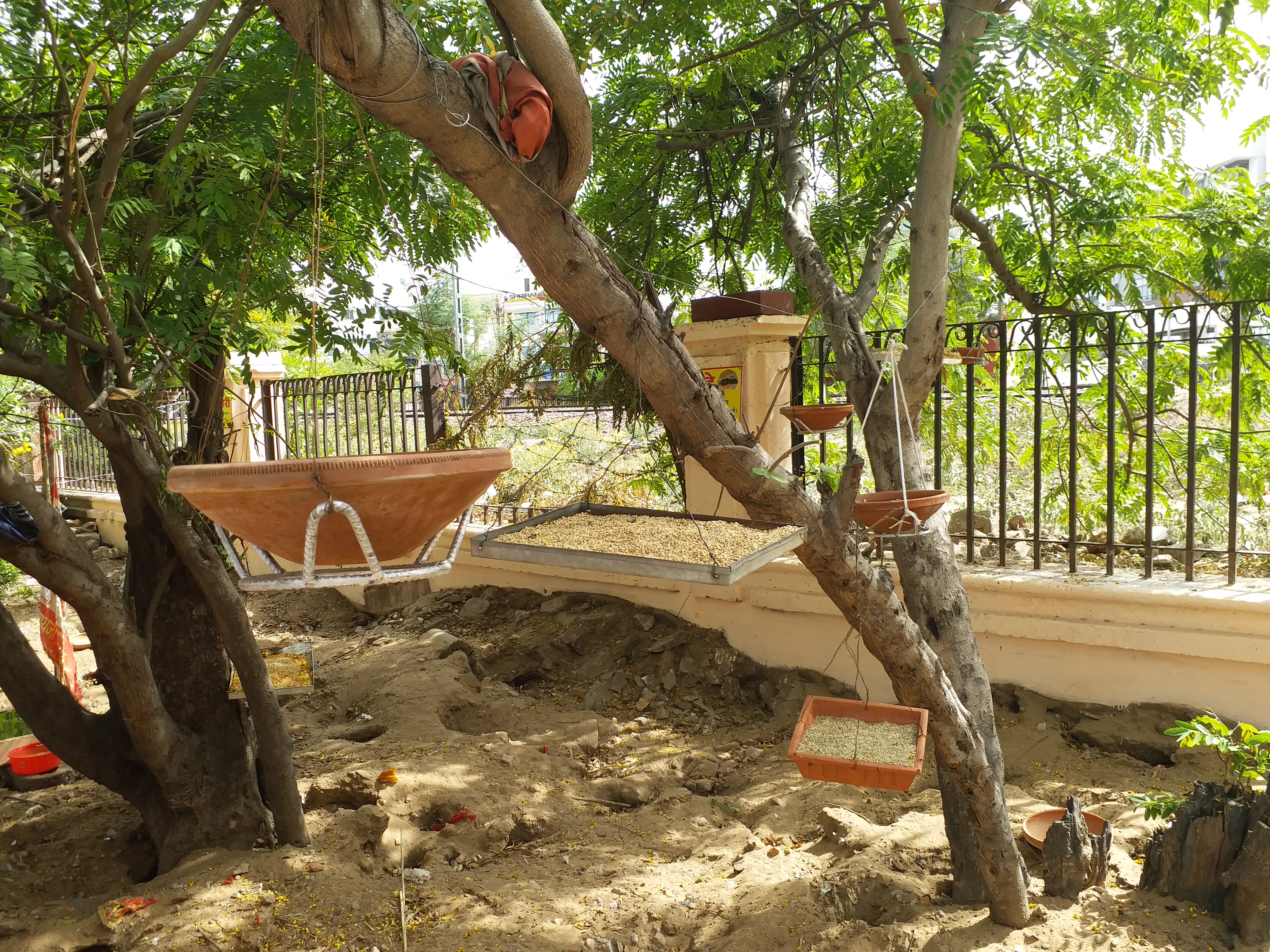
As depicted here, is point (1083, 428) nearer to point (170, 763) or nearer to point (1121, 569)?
point (1121, 569)

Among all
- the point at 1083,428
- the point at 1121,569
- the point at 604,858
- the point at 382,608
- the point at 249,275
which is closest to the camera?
the point at 249,275

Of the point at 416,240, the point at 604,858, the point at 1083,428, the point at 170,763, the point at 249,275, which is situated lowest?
the point at 604,858

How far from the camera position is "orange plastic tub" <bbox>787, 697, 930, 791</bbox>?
2.69 meters

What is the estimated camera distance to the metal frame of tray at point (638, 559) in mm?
2285

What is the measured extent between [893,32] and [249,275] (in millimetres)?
2922

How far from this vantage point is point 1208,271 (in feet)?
16.7

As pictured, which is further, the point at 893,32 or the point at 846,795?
the point at 846,795

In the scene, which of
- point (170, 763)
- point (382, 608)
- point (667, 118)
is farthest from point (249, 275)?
point (382, 608)

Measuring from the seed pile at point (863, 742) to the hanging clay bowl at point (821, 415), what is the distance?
116 centimetres

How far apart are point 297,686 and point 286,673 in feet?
0.98

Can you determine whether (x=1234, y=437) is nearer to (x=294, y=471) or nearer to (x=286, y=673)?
(x=294, y=471)

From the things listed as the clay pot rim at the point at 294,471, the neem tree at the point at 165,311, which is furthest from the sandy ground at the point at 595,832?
the clay pot rim at the point at 294,471

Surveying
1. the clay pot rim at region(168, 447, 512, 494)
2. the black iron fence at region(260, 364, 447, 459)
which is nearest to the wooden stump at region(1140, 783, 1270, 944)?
the clay pot rim at region(168, 447, 512, 494)

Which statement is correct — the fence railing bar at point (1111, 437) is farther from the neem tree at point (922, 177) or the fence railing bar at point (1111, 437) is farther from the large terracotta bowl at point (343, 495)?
the large terracotta bowl at point (343, 495)
